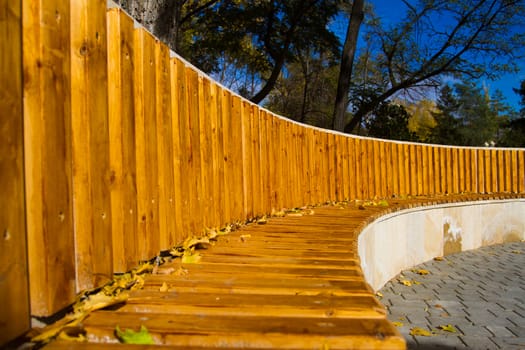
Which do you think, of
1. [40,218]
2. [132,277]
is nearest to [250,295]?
[132,277]

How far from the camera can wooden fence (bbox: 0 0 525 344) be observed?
1.33 m

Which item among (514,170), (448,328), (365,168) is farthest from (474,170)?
(448,328)

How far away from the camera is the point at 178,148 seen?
2756mm

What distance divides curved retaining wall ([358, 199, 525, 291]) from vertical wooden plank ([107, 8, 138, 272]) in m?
2.39

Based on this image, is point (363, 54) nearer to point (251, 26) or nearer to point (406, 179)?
point (251, 26)

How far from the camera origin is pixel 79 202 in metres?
1.67

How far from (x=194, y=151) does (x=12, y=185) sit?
1.79m

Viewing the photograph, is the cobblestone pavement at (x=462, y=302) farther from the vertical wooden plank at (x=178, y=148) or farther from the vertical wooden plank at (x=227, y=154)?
the vertical wooden plank at (x=178, y=148)

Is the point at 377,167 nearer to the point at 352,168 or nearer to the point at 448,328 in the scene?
the point at 352,168

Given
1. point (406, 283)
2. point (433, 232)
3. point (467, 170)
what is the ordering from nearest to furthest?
point (406, 283) < point (433, 232) < point (467, 170)

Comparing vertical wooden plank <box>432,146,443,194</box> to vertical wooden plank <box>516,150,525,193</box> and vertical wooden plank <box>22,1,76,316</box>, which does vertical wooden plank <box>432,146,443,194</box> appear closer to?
vertical wooden plank <box>516,150,525,193</box>

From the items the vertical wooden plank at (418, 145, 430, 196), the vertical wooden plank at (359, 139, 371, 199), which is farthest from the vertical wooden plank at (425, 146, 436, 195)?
the vertical wooden plank at (359, 139, 371, 199)

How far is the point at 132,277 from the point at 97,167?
56 cm

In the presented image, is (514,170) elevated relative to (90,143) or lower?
lower
